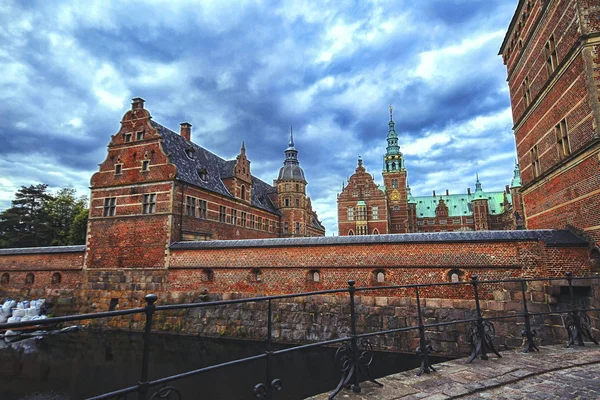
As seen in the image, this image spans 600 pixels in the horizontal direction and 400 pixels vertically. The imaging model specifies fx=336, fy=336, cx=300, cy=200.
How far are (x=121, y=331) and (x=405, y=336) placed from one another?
45.5 ft

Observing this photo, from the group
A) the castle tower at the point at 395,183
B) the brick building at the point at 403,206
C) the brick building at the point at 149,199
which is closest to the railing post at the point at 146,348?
the brick building at the point at 149,199

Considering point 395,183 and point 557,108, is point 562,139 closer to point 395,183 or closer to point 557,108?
point 557,108

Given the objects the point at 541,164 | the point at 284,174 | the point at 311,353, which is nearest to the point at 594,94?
the point at 541,164

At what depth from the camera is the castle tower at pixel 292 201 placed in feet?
113

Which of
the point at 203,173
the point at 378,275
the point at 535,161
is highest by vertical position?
the point at 203,173

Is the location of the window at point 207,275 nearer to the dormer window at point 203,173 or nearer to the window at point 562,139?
the dormer window at point 203,173

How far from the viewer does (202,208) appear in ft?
69.3

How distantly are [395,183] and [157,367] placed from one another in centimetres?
5468

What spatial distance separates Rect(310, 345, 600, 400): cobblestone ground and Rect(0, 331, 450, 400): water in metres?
5.48

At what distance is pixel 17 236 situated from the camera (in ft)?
117

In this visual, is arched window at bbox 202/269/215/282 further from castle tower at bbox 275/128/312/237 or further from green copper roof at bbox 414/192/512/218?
green copper roof at bbox 414/192/512/218

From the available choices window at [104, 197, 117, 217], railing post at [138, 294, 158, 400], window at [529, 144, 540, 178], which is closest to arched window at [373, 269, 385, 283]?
window at [529, 144, 540, 178]

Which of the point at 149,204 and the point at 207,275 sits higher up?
the point at 149,204

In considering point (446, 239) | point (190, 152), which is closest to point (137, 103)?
point (190, 152)
